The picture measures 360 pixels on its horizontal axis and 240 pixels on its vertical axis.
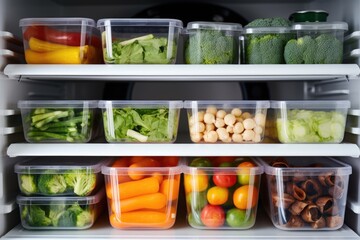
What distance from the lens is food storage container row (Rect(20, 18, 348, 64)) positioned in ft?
3.99

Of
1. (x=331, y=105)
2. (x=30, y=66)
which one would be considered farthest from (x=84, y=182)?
(x=331, y=105)

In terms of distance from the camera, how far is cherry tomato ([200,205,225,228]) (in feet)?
4.09

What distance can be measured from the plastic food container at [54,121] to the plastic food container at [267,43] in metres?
0.51

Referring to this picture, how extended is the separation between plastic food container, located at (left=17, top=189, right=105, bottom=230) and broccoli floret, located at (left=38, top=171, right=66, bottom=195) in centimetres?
2

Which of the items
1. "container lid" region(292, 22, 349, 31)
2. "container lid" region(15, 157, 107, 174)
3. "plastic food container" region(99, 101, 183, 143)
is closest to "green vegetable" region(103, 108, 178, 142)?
"plastic food container" region(99, 101, 183, 143)

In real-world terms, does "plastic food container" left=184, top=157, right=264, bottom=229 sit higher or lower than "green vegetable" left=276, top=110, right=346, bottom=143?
lower

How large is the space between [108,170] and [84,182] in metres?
0.08

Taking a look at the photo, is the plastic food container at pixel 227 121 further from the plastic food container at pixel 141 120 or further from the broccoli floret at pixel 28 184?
the broccoli floret at pixel 28 184

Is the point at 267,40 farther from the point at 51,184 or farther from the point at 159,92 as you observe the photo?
the point at 51,184

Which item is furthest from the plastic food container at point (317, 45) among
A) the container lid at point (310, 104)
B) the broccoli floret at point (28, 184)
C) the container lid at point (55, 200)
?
the broccoli floret at point (28, 184)

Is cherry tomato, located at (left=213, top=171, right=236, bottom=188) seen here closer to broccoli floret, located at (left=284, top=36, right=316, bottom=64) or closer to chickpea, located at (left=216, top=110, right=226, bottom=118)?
chickpea, located at (left=216, top=110, right=226, bottom=118)

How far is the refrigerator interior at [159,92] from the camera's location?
47.7 inches

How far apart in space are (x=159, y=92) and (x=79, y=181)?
562mm

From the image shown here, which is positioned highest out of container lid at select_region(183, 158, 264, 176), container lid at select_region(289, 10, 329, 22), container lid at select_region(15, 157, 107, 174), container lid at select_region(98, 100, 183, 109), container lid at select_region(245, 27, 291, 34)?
container lid at select_region(289, 10, 329, 22)
